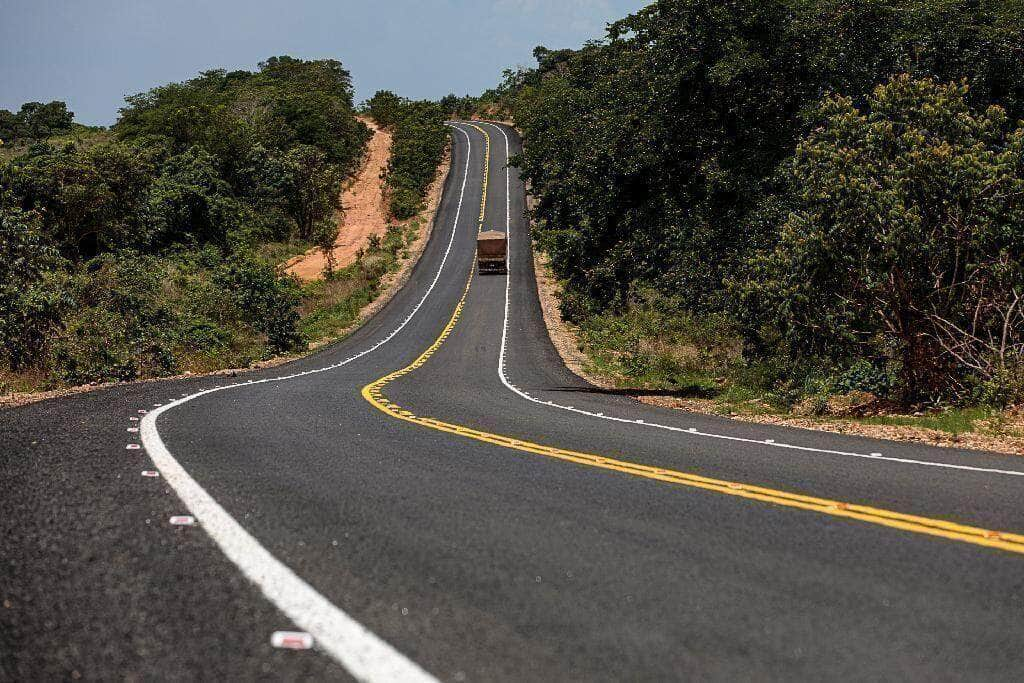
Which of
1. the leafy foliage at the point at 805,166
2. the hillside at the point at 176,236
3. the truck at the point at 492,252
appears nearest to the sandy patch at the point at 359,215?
the hillside at the point at 176,236

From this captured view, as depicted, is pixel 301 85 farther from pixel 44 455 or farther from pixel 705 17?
pixel 44 455

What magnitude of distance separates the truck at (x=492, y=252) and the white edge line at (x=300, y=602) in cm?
4673

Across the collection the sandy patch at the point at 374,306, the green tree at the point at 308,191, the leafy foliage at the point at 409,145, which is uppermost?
the leafy foliage at the point at 409,145

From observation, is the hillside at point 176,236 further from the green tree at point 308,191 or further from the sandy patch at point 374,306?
the sandy patch at point 374,306

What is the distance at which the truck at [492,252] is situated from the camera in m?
52.7

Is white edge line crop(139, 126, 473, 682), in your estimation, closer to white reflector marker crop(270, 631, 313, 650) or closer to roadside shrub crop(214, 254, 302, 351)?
white reflector marker crop(270, 631, 313, 650)

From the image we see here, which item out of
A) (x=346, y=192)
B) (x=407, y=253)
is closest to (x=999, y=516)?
(x=407, y=253)

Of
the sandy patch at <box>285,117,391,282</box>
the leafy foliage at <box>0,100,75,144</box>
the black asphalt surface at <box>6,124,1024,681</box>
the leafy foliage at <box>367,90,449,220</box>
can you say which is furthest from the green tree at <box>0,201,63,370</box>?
the leafy foliage at <box>0,100,75,144</box>

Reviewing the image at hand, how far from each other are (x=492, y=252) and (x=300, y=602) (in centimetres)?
4986

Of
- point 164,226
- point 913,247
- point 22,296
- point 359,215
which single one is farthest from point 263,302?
point 359,215

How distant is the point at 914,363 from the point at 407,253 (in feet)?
158

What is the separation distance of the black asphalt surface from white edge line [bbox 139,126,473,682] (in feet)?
0.23

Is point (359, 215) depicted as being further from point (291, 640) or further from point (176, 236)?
point (291, 640)

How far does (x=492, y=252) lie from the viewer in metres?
53.0
